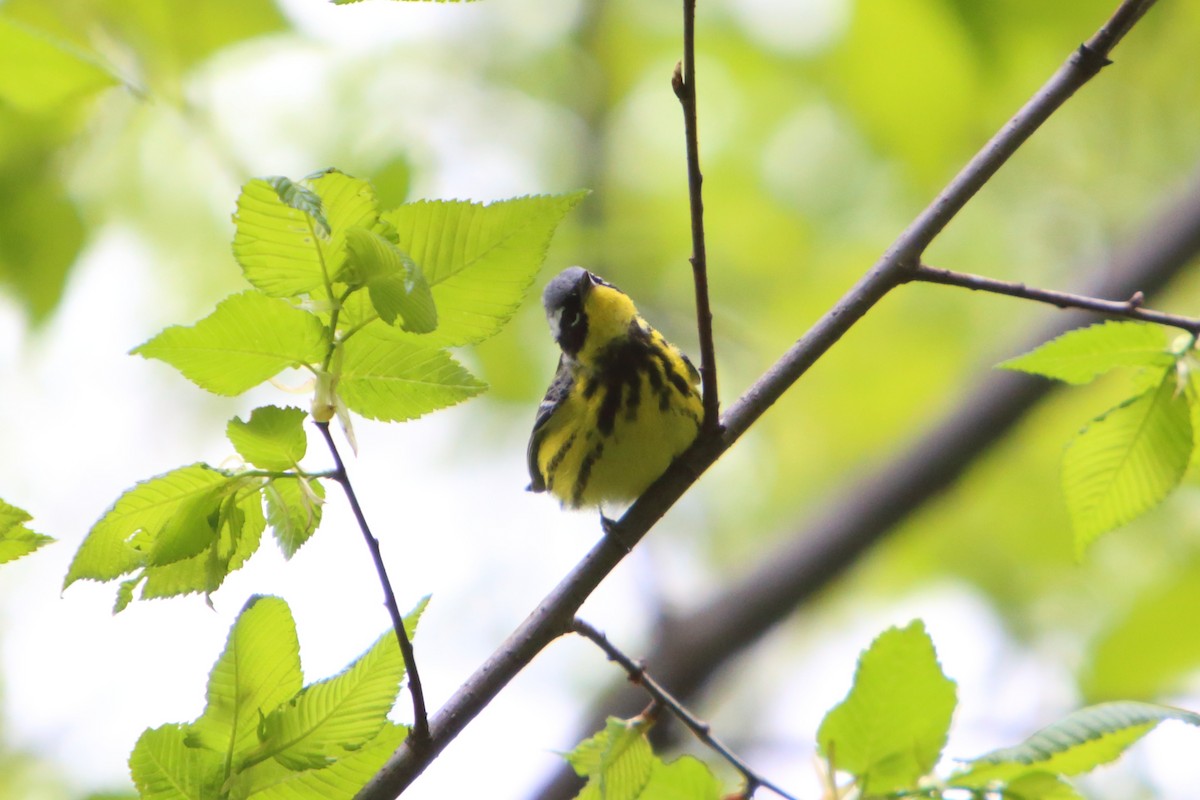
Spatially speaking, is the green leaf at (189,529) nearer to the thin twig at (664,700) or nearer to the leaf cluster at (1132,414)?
the thin twig at (664,700)

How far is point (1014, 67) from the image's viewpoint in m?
2.88

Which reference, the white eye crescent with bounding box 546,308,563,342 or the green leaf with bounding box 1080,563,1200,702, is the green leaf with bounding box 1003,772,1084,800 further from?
the green leaf with bounding box 1080,563,1200,702

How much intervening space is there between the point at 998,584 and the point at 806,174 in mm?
2071

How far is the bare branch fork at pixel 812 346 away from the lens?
168cm

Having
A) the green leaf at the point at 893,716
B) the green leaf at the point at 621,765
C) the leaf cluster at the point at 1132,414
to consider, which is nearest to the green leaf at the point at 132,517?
the green leaf at the point at 621,765

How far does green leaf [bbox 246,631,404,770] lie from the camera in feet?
4.73

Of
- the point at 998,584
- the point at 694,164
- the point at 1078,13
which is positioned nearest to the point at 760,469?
the point at 998,584

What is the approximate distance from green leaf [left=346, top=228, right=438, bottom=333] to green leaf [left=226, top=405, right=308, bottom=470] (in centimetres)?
19

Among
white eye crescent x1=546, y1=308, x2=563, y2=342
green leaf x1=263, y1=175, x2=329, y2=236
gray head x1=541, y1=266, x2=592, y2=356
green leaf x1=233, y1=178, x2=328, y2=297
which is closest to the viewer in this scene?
green leaf x1=263, y1=175, x2=329, y2=236

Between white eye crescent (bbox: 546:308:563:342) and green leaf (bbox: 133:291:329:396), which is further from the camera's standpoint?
white eye crescent (bbox: 546:308:563:342)

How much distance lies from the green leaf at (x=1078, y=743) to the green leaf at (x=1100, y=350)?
1.58ft

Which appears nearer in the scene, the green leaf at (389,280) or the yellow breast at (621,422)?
the green leaf at (389,280)

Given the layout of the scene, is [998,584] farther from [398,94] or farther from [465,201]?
[465,201]

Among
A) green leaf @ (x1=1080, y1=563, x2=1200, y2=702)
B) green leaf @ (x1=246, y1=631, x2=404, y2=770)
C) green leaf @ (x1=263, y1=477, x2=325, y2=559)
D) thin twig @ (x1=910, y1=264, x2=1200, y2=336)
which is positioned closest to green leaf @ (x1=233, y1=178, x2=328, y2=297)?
green leaf @ (x1=263, y1=477, x2=325, y2=559)
